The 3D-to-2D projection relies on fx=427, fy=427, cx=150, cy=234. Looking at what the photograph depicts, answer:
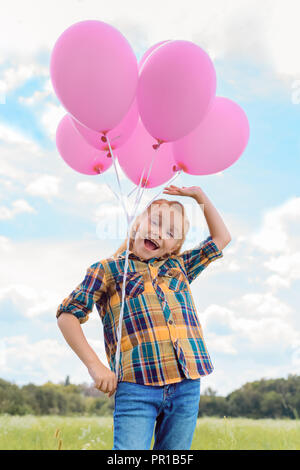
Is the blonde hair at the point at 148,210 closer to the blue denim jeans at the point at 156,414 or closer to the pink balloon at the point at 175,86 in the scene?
Answer: the pink balloon at the point at 175,86

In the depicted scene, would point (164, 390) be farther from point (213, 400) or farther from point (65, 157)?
point (213, 400)

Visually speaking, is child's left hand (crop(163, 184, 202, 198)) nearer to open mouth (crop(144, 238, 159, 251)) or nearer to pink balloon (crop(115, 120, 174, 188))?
pink balloon (crop(115, 120, 174, 188))

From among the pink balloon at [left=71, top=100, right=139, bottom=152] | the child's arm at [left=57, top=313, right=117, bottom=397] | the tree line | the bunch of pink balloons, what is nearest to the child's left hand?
the bunch of pink balloons

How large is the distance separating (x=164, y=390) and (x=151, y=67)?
3.33 ft

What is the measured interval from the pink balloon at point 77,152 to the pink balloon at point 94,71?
33 cm

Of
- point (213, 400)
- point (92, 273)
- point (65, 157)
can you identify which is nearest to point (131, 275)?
point (92, 273)

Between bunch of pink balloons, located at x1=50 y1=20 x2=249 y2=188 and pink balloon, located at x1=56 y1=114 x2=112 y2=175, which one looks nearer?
bunch of pink balloons, located at x1=50 y1=20 x2=249 y2=188

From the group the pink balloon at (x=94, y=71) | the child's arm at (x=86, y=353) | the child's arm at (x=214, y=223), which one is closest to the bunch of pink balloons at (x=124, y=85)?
the pink balloon at (x=94, y=71)

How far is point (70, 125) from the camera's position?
5.71 feet

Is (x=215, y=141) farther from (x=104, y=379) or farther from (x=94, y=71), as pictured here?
(x=104, y=379)

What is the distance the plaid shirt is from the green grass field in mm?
1779

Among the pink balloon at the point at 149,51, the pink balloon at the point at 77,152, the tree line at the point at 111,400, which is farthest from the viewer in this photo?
the tree line at the point at 111,400

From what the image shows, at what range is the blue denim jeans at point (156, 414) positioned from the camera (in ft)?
4.07

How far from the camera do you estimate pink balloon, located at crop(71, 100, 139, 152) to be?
58.5 inches
